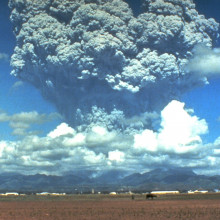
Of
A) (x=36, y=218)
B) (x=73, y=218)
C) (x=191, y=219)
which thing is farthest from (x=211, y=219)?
(x=36, y=218)

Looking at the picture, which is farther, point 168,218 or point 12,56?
point 12,56

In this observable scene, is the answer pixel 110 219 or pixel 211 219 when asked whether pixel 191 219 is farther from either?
pixel 110 219

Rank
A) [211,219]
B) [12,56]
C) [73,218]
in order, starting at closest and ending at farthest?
1. [211,219]
2. [73,218]
3. [12,56]

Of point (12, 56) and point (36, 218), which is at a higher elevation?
point (12, 56)

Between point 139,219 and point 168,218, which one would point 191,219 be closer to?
point 168,218

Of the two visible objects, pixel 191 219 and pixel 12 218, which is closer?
pixel 191 219

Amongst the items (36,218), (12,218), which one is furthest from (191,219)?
(12,218)

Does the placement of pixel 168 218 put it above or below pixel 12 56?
below

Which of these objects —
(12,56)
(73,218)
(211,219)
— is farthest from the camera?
(12,56)
